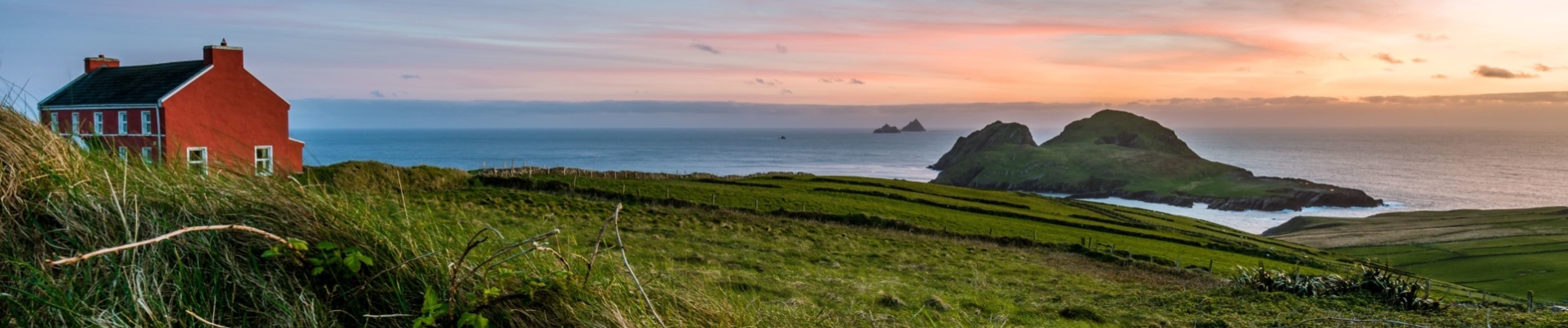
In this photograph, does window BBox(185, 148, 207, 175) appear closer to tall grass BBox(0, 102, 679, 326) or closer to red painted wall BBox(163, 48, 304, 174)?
tall grass BBox(0, 102, 679, 326)

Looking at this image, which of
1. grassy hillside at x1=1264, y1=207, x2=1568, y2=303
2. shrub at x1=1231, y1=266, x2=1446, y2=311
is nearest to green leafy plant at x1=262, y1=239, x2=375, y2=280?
shrub at x1=1231, y1=266, x2=1446, y2=311

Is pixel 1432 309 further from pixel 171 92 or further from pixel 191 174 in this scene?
pixel 171 92

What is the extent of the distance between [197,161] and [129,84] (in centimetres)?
4070

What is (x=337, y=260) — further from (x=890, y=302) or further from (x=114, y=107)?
(x=114, y=107)

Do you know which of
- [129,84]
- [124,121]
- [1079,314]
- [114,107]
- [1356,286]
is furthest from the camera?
[129,84]

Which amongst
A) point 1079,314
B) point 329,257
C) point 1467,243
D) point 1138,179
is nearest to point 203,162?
point 329,257

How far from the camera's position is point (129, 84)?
3669cm

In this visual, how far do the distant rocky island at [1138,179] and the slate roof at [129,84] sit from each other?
442 feet

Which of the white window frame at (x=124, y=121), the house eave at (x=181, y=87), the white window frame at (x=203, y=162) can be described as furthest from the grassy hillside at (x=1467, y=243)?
the white window frame at (x=124, y=121)

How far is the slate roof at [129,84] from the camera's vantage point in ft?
115

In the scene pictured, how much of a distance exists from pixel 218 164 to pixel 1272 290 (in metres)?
19.5

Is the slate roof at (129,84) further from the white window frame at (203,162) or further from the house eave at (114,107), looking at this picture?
the white window frame at (203,162)

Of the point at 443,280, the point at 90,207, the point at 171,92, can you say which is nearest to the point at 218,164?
the point at 90,207

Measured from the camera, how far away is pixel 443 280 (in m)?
4.41
